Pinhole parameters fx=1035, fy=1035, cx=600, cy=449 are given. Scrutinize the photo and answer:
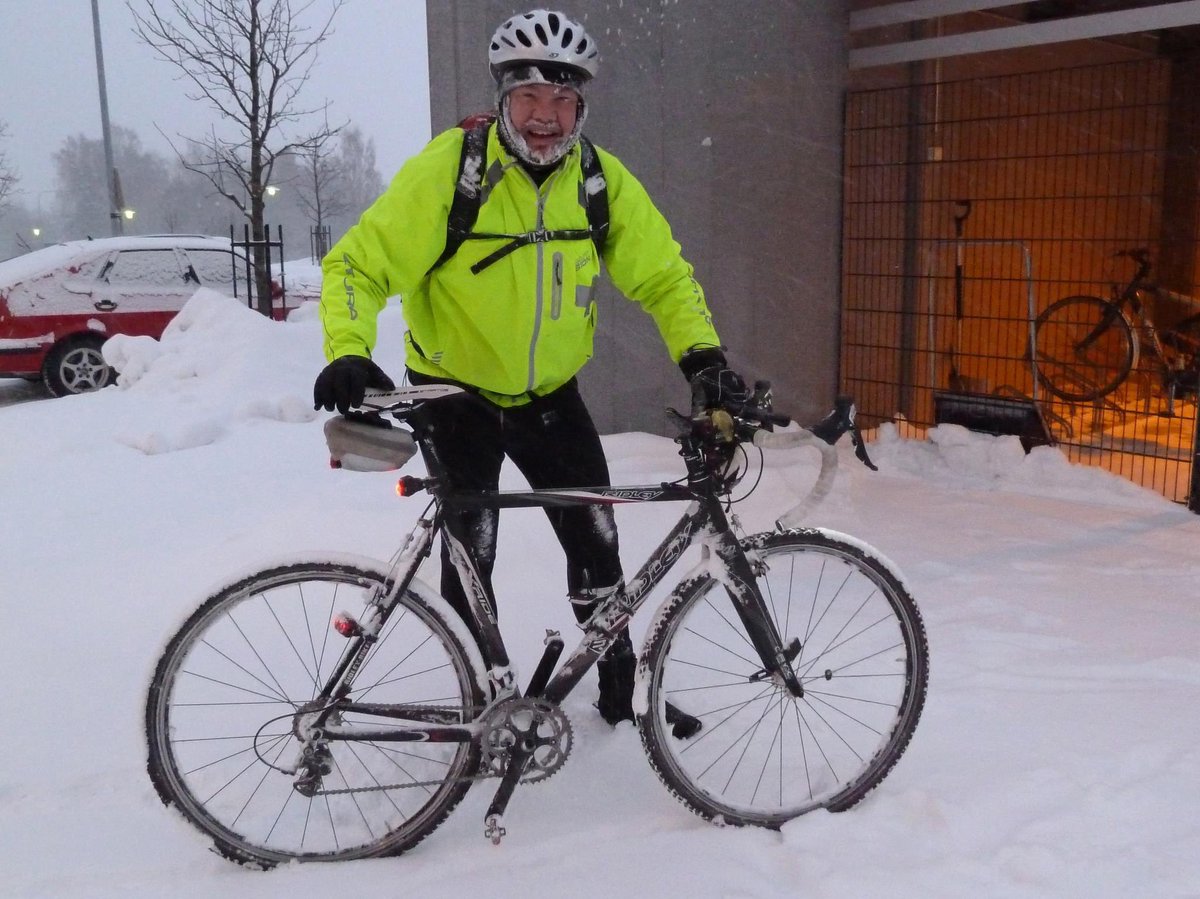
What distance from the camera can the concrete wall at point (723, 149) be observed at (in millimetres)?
5539

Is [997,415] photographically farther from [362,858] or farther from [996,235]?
[362,858]

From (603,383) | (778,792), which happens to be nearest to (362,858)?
(778,792)

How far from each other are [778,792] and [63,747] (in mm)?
1951

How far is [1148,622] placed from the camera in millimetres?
3709

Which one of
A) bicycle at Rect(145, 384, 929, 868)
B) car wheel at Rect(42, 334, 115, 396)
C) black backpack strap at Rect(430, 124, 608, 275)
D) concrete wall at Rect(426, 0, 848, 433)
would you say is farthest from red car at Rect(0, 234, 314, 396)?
black backpack strap at Rect(430, 124, 608, 275)

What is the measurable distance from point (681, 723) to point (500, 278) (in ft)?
4.28

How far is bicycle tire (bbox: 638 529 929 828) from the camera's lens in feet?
8.02

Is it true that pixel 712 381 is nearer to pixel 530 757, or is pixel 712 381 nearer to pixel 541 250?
pixel 541 250

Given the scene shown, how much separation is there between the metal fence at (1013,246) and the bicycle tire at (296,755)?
14.8 feet

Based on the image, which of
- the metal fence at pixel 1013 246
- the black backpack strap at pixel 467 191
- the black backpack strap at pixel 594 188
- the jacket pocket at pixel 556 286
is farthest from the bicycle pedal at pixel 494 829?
the metal fence at pixel 1013 246

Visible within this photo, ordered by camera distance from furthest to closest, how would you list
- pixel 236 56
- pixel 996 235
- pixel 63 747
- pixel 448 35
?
pixel 236 56 < pixel 996 235 < pixel 448 35 < pixel 63 747

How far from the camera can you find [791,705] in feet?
9.55

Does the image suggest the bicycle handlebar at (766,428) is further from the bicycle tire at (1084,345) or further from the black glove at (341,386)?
the bicycle tire at (1084,345)

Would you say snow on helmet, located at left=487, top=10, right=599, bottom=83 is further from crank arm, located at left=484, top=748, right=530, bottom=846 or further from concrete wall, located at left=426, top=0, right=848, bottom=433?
concrete wall, located at left=426, top=0, right=848, bottom=433
